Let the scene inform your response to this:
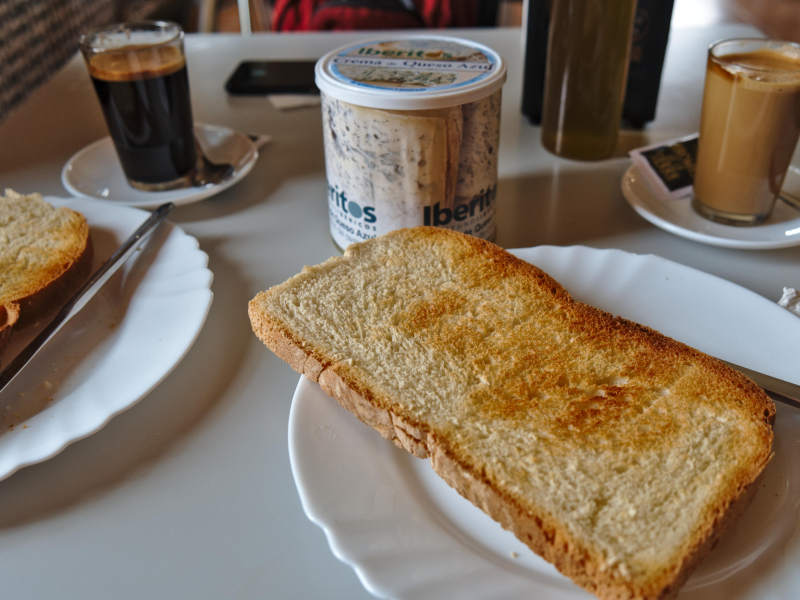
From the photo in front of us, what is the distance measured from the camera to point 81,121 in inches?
56.3

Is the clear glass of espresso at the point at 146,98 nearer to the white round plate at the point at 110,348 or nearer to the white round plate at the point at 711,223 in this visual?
the white round plate at the point at 110,348

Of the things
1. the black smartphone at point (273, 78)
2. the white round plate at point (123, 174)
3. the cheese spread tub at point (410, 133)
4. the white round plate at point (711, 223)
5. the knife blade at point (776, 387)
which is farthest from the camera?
the black smartphone at point (273, 78)

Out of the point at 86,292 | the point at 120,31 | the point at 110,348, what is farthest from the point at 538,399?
the point at 120,31

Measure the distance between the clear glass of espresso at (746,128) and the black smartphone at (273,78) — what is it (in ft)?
3.07

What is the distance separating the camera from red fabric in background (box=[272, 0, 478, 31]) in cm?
216

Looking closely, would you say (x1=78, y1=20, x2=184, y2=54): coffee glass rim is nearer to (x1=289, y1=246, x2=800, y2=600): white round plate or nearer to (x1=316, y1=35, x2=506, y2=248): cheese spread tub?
(x1=316, y1=35, x2=506, y2=248): cheese spread tub

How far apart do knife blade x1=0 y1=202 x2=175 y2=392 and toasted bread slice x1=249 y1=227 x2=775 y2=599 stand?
11.0 inches

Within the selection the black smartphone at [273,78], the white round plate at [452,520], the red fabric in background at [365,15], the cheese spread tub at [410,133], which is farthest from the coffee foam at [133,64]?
the red fabric in background at [365,15]

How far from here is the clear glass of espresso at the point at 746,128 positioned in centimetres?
86

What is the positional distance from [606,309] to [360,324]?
13.3 inches

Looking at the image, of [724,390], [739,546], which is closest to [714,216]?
[724,390]

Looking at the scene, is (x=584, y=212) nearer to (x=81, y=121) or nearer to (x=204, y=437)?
(x=204, y=437)

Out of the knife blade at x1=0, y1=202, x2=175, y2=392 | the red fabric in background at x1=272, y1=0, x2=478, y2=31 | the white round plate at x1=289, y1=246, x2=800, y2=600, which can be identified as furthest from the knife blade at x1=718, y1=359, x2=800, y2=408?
the red fabric in background at x1=272, y1=0, x2=478, y2=31

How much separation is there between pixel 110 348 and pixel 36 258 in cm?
24
